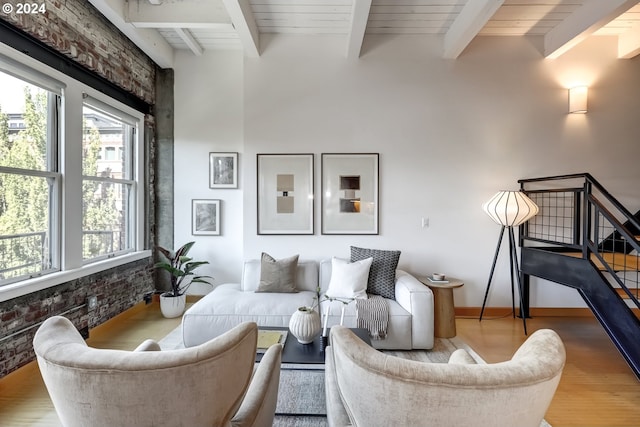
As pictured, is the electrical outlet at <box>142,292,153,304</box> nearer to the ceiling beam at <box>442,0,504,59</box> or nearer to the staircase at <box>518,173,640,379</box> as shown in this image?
the staircase at <box>518,173,640,379</box>

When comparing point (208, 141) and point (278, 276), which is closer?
point (278, 276)

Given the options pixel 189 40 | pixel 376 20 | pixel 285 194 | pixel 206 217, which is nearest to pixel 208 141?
pixel 206 217

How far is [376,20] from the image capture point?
353 cm

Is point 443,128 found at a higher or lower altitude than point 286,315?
higher

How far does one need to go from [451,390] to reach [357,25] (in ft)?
10.8

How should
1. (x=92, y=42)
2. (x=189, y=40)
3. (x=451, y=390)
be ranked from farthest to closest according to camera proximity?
(x=189, y=40) < (x=92, y=42) < (x=451, y=390)

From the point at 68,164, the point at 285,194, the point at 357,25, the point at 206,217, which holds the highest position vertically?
the point at 357,25

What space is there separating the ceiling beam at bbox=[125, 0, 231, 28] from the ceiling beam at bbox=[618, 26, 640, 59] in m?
4.48

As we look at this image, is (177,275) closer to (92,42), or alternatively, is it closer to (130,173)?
(130,173)

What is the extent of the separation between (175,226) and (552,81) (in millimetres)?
5032

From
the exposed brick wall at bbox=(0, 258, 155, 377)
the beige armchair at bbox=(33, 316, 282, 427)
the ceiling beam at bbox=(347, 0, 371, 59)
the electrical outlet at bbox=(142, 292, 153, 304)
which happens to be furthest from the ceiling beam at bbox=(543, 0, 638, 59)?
the electrical outlet at bbox=(142, 292, 153, 304)

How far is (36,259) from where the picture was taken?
2.60 metres

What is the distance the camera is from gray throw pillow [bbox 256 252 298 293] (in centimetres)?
327

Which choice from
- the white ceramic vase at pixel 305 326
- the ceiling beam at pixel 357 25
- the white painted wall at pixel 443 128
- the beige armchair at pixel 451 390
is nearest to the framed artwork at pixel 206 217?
the white painted wall at pixel 443 128
